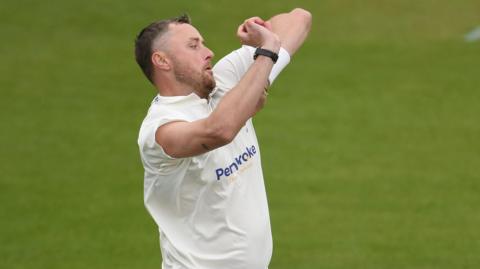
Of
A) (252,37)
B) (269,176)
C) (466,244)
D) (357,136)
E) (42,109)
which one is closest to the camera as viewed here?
(252,37)

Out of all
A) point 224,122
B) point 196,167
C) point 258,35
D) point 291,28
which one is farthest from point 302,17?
point 224,122

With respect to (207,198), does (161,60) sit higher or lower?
higher

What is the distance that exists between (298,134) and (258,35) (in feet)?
23.5

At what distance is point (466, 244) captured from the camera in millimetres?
9250

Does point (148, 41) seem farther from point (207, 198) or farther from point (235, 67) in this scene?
point (207, 198)

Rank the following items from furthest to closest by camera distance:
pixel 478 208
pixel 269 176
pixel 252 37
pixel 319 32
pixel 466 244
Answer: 1. pixel 319 32
2. pixel 269 176
3. pixel 478 208
4. pixel 466 244
5. pixel 252 37

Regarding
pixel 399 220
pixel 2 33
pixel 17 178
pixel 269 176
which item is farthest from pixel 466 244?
pixel 2 33

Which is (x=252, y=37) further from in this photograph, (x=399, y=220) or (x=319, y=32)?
(x=319, y=32)

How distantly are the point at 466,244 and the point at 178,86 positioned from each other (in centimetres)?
497

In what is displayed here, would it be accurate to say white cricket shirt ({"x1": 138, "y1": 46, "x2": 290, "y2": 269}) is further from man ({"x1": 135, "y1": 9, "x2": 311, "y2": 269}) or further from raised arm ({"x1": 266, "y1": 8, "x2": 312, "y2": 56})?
raised arm ({"x1": 266, "y1": 8, "x2": 312, "y2": 56})

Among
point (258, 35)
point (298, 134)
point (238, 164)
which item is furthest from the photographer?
point (298, 134)

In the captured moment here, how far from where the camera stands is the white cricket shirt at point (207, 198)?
4.98 meters

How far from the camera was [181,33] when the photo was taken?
505 cm

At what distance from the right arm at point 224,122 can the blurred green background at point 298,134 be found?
442 centimetres
